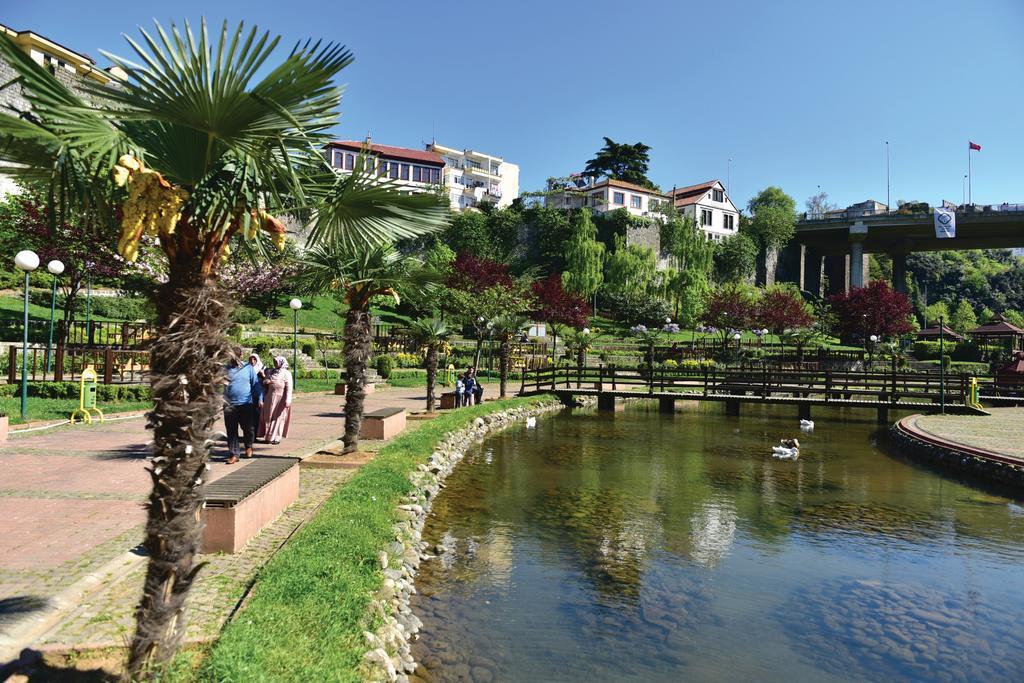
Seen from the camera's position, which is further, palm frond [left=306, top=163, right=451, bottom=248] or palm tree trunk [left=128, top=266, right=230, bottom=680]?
palm frond [left=306, top=163, right=451, bottom=248]

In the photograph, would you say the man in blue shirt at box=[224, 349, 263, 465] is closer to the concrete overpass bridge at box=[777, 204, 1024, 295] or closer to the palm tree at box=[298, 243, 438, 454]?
the palm tree at box=[298, 243, 438, 454]

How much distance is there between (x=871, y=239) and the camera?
76.7 meters

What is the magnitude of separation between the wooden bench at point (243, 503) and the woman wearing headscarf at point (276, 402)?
3913 mm

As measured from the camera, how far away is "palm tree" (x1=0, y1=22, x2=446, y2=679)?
3674mm

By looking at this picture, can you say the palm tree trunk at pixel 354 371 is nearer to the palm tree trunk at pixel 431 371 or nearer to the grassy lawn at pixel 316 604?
the grassy lawn at pixel 316 604

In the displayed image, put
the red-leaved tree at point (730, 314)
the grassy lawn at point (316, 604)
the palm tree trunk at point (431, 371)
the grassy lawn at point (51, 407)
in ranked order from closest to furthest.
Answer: the grassy lawn at point (316, 604), the grassy lawn at point (51, 407), the palm tree trunk at point (431, 371), the red-leaved tree at point (730, 314)

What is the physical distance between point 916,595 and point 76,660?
9.14 meters

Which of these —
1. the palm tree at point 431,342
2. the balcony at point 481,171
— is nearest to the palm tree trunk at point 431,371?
the palm tree at point 431,342

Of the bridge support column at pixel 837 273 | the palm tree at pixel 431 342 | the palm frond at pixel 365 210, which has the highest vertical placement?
the bridge support column at pixel 837 273

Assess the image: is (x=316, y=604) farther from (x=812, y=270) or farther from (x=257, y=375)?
(x=812, y=270)

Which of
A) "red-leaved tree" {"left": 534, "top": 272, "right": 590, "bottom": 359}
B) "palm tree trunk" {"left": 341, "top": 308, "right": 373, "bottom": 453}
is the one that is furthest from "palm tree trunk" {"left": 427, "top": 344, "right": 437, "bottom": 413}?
"red-leaved tree" {"left": 534, "top": 272, "right": 590, "bottom": 359}

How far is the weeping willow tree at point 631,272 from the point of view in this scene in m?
63.4

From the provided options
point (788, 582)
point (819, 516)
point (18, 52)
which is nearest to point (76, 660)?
point (18, 52)

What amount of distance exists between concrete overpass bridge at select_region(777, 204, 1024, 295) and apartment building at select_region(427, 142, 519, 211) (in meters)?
37.8
